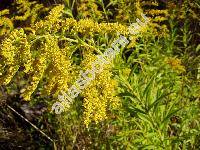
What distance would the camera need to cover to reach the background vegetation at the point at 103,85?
2.72 meters

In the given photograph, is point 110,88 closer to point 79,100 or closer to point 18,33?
point 18,33

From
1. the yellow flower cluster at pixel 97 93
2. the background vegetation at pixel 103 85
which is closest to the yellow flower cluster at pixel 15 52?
the background vegetation at pixel 103 85

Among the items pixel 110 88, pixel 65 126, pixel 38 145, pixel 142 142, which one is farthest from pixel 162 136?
pixel 38 145

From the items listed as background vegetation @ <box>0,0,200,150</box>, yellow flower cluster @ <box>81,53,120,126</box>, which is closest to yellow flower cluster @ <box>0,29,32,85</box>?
background vegetation @ <box>0,0,200,150</box>

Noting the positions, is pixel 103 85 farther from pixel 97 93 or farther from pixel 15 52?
pixel 15 52

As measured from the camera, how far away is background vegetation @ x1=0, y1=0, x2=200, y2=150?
272cm

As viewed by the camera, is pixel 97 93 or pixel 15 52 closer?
pixel 15 52

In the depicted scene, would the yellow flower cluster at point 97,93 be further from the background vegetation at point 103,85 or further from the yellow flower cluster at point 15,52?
the yellow flower cluster at point 15,52

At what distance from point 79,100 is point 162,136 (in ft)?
7.08

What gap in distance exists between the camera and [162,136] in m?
3.59

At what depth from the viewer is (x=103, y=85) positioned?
2.83m

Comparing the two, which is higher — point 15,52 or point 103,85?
point 15,52

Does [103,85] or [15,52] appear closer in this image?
[15,52]

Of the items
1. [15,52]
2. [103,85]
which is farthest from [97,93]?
[15,52]
